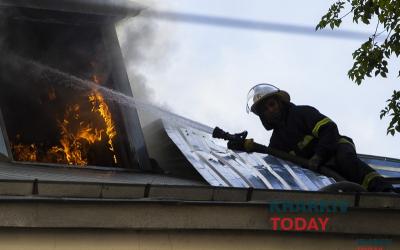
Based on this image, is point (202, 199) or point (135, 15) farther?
point (135, 15)

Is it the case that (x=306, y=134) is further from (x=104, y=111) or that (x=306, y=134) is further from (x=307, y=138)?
(x=104, y=111)

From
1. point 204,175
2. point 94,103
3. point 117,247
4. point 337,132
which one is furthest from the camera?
point 94,103

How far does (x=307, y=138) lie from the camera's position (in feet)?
26.9

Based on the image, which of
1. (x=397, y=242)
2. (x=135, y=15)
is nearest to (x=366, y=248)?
(x=397, y=242)

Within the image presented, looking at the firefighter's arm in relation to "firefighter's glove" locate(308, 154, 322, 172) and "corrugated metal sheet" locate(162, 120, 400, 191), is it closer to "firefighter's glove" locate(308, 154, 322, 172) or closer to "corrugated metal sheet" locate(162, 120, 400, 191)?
"firefighter's glove" locate(308, 154, 322, 172)

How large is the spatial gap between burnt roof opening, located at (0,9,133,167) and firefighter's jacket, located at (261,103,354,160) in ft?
5.78

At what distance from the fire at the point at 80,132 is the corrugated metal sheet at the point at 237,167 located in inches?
29.9

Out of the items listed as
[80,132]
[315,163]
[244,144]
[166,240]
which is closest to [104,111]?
[80,132]

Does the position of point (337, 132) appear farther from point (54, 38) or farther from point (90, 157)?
point (54, 38)

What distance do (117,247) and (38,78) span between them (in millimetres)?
4363

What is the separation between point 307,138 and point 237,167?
1.01m

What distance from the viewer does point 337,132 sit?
7957 mm

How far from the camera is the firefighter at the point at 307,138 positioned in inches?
305

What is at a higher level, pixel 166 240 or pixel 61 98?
pixel 61 98
